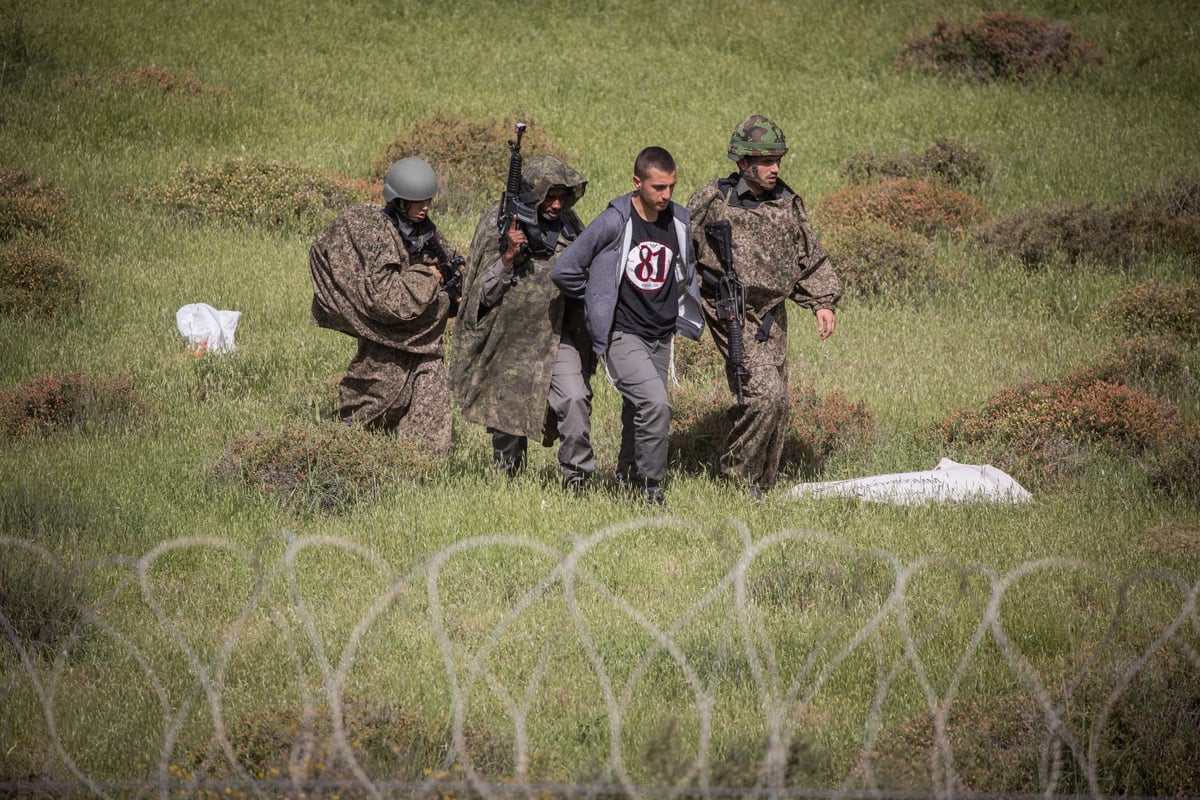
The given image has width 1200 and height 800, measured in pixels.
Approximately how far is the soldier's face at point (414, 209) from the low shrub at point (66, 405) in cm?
289

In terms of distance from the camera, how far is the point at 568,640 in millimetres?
6785

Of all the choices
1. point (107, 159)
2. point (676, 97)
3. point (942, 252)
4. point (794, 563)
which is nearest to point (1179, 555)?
point (794, 563)

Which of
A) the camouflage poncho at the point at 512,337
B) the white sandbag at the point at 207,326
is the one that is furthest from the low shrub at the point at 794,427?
the white sandbag at the point at 207,326

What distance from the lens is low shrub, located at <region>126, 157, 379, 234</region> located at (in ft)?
58.4

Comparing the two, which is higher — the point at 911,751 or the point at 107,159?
the point at 107,159

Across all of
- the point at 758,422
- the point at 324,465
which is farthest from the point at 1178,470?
the point at 324,465

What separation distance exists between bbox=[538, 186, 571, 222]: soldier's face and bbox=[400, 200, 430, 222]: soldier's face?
0.77 meters

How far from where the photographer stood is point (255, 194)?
1798cm

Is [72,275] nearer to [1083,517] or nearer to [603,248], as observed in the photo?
[603,248]

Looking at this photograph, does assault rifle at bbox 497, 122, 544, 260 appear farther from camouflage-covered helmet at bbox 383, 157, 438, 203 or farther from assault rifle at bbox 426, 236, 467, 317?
assault rifle at bbox 426, 236, 467, 317

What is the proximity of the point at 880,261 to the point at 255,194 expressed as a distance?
7.78 meters

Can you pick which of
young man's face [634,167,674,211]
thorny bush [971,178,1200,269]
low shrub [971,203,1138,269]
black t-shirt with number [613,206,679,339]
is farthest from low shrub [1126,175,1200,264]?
young man's face [634,167,674,211]

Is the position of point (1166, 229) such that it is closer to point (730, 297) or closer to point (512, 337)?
point (730, 297)

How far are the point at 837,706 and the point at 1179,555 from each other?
2.88 m
